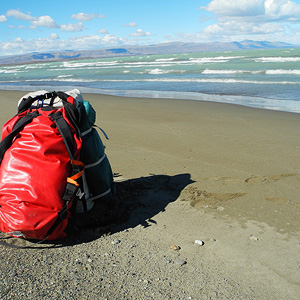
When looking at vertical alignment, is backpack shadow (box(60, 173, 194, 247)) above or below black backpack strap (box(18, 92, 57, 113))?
below

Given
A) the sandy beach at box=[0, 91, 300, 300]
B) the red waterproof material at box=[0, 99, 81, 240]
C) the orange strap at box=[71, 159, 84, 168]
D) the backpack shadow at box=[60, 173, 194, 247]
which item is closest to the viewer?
the sandy beach at box=[0, 91, 300, 300]

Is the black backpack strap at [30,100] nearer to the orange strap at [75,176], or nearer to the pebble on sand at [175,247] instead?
the orange strap at [75,176]

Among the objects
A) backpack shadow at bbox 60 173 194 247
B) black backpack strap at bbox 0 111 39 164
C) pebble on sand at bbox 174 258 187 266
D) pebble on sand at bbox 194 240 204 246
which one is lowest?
pebble on sand at bbox 194 240 204 246

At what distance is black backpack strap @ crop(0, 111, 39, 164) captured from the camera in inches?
120

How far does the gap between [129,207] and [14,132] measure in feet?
4.87

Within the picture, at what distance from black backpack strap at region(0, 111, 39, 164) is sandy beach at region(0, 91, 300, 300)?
2.81 feet

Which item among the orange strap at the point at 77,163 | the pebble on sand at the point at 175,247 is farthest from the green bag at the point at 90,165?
the pebble on sand at the point at 175,247

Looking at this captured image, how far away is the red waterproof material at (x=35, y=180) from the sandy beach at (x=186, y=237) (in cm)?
28

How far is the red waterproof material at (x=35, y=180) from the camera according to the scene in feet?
8.98

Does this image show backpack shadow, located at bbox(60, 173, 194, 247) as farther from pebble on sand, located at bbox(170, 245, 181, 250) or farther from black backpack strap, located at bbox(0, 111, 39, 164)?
black backpack strap, located at bbox(0, 111, 39, 164)

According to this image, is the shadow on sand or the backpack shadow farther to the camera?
the backpack shadow

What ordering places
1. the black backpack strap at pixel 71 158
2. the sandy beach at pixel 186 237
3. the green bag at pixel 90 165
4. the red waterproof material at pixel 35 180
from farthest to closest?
1. the green bag at pixel 90 165
2. the black backpack strap at pixel 71 158
3. the red waterproof material at pixel 35 180
4. the sandy beach at pixel 186 237

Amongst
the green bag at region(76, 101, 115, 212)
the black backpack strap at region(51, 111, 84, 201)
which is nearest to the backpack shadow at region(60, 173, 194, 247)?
the green bag at region(76, 101, 115, 212)

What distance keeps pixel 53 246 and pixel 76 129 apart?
1.08 meters
